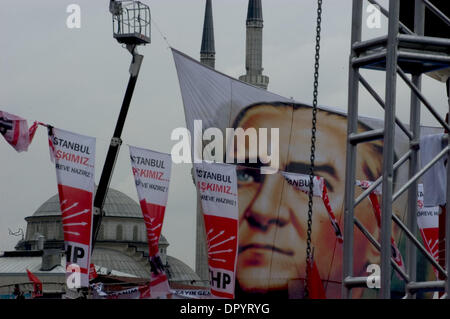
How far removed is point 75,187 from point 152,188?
2982mm

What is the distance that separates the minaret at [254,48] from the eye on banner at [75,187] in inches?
3192

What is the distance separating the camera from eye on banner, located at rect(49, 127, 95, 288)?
96.7 feet

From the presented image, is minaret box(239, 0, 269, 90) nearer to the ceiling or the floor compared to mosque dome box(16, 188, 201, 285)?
nearer to the ceiling

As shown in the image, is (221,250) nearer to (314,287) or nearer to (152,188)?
(152,188)

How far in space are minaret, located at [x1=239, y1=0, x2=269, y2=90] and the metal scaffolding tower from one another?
Answer: 317 ft

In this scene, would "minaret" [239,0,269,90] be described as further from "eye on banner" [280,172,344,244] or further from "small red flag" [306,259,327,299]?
"small red flag" [306,259,327,299]

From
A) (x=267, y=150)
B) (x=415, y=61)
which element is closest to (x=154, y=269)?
(x=267, y=150)

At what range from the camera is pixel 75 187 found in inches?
1170

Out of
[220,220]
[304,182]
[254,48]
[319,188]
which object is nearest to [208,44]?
[254,48]

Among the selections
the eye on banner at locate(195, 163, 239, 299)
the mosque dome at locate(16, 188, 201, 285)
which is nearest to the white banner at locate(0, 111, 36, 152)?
the eye on banner at locate(195, 163, 239, 299)

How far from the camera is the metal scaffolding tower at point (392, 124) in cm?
1297

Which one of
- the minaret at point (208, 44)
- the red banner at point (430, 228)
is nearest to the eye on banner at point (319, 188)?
the red banner at point (430, 228)
